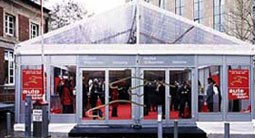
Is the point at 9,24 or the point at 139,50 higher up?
the point at 9,24

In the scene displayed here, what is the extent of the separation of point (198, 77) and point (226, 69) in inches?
43.6

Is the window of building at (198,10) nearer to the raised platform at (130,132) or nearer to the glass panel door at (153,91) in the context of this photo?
the glass panel door at (153,91)

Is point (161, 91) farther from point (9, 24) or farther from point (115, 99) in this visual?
point (9, 24)

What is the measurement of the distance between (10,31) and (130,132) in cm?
1861

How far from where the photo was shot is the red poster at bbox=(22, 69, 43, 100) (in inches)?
634

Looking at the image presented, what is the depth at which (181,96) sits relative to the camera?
16.3 meters

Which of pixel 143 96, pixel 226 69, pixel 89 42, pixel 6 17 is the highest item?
pixel 6 17

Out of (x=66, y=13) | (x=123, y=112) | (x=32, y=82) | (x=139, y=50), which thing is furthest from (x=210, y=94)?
(x=66, y=13)

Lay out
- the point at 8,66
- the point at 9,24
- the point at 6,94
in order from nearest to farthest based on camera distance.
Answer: the point at 6,94 → the point at 8,66 → the point at 9,24

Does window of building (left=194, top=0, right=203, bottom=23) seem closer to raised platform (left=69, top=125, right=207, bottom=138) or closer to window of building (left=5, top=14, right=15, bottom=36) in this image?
window of building (left=5, top=14, right=15, bottom=36)

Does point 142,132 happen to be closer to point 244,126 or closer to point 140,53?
point 140,53

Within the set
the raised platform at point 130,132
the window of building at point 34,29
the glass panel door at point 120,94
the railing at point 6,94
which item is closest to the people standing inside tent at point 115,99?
the glass panel door at point 120,94

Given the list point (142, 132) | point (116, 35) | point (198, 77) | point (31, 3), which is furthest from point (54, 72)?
point (31, 3)

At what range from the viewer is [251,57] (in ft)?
53.1
